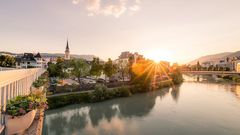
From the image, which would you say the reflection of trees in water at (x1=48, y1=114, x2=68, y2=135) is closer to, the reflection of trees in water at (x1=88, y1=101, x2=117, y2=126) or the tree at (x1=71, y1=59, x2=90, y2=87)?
the reflection of trees in water at (x1=88, y1=101, x2=117, y2=126)

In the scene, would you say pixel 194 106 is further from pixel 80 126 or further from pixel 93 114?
pixel 80 126

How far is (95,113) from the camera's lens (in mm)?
19656

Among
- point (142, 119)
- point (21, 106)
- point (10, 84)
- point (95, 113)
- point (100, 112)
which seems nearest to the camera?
point (21, 106)

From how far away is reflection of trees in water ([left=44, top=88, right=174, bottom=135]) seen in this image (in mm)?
15636

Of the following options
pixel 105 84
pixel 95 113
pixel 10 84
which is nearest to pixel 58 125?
pixel 95 113

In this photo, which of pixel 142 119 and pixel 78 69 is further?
pixel 78 69

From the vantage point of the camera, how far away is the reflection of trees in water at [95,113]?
1564cm

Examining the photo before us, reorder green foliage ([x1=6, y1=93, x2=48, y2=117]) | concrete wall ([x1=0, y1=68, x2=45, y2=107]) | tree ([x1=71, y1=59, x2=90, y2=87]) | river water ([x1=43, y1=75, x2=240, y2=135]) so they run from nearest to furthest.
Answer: green foliage ([x1=6, y1=93, x2=48, y2=117]) → concrete wall ([x1=0, y1=68, x2=45, y2=107]) → river water ([x1=43, y1=75, x2=240, y2=135]) → tree ([x1=71, y1=59, x2=90, y2=87])

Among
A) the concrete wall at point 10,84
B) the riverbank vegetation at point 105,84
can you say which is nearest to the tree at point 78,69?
the riverbank vegetation at point 105,84

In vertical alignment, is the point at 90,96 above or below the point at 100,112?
above

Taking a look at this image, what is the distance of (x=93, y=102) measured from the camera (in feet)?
77.5

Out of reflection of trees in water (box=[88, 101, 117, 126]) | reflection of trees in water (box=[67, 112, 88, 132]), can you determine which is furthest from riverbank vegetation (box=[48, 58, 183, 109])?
reflection of trees in water (box=[67, 112, 88, 132])

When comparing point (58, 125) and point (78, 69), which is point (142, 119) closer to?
point (58, 125)

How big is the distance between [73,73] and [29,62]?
30.3 meters
